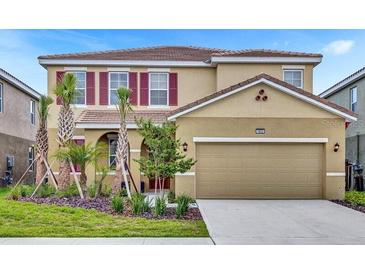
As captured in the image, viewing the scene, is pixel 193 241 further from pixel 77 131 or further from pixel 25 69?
pixel 25 69

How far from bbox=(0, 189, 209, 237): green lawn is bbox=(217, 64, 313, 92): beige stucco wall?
10.5 meters

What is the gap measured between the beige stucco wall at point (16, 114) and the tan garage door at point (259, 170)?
12.4m

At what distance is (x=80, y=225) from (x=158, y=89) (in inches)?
424

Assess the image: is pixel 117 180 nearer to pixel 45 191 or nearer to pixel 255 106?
pixel 45 191

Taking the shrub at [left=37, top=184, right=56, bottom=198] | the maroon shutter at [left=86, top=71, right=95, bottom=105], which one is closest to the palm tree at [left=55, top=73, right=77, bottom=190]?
the shrub at [left=37, top=184, right=56, bottom=198]

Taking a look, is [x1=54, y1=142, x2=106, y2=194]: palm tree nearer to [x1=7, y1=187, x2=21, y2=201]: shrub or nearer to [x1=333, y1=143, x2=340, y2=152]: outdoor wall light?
[x1=7, y1=187, x2=21, y2=201]: shrub

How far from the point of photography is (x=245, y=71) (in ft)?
62.6

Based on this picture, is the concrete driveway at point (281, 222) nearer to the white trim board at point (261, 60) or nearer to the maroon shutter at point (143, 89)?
the maroon shutter at point (143, 89)

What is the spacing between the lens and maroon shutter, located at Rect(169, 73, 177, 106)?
19203 millimetres

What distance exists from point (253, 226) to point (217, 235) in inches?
57.3

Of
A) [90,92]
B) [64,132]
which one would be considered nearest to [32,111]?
[90,92]

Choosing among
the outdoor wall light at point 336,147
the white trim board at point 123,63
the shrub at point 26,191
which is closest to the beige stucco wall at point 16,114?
the white trim board at point 123,63

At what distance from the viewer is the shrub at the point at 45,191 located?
13.9 metres
